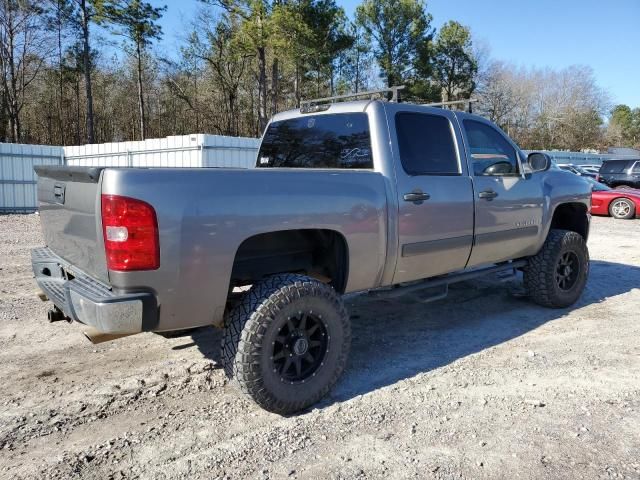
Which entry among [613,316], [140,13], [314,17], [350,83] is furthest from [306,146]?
[350,83]

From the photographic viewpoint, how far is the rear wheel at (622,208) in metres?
15.3

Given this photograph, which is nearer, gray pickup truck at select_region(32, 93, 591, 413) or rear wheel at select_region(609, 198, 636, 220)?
gray pickup truck at select_region(32, 93, 591, 413)

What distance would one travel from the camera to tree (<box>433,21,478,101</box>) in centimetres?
3906

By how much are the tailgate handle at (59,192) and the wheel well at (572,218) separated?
16.7 feet

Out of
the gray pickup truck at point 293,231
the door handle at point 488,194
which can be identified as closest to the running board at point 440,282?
the gray pickup truck at point 293,231

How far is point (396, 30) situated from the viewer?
36406mm

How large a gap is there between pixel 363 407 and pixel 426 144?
2133 mm

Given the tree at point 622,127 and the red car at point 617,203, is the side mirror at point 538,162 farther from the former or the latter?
the tree at point 622,127

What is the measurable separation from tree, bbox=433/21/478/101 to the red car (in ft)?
78.5

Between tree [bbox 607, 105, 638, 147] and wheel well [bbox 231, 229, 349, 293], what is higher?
tree [bbox 607, 105, 638, 147]

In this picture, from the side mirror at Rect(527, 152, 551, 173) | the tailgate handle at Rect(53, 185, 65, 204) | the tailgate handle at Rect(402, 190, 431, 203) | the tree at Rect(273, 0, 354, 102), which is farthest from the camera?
the tree at Rect(273, 0, 354, 102)

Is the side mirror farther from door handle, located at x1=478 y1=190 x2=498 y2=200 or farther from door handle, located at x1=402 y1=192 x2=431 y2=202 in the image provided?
door handle, located at x1=402 y1=192 x2=431 y2=202

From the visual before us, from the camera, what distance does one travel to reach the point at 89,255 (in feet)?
Answer: 9.53

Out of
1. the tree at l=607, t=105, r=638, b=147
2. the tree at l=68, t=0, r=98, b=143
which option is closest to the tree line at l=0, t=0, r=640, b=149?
the tree at l=68, t=0, r=98, b=143
